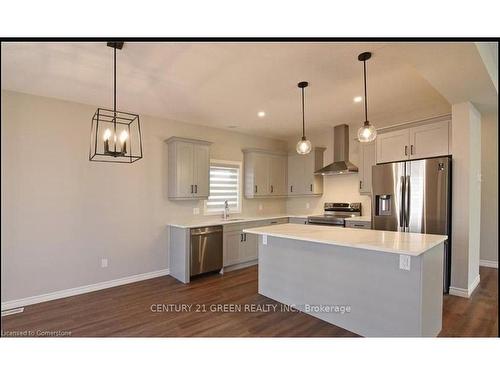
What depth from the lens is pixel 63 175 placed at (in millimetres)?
3234

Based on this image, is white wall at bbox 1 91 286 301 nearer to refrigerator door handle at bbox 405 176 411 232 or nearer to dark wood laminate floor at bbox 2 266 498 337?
dark wood laminate floor at bbox 2 266 498 337

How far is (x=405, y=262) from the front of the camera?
198 cm

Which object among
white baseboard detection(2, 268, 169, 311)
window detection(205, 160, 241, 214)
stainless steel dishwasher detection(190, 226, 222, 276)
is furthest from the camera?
window detection(205, 160, 241, 214)

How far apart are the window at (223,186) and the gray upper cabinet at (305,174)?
1283 mm

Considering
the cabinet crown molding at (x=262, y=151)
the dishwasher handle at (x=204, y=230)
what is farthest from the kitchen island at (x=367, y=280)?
the cabinet crown molding at (x=262, y=151)

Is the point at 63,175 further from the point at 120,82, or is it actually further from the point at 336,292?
the point at 336,292

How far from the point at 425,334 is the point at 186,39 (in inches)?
107

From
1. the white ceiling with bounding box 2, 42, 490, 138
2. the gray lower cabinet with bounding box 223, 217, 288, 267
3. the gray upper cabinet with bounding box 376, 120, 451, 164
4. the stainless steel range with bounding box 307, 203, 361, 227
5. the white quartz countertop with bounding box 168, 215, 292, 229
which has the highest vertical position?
the white ceiling with bounding box 2, 42, 490, 138

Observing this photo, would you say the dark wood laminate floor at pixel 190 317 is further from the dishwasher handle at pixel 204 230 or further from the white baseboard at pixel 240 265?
the white baseboard at pixel 240 265

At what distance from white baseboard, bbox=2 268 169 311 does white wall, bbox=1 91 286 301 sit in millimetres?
55

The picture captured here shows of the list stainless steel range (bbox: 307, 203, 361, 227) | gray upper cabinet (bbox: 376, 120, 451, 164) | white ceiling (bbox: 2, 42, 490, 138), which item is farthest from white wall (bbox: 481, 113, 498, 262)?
stainless steel range (bbox: 307, 203, 361, 227)

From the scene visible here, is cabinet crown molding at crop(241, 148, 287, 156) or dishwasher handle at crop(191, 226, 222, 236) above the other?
cabinet crown molding at crop(241, 148, 287, 156)

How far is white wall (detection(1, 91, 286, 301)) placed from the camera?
292 centimetres

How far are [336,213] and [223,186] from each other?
231 centimetres
